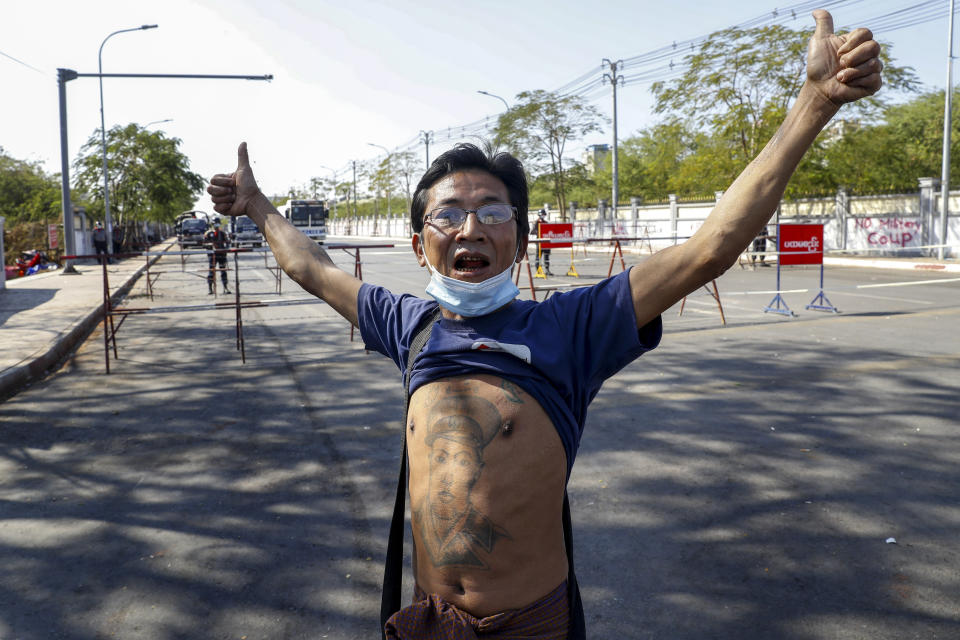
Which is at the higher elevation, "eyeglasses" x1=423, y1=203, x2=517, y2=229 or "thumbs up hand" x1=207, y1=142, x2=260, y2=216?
"thumbs up hand" x1=207, y1=142, x2=260, y2=216

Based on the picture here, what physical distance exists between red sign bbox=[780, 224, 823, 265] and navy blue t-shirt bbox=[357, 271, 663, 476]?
12883 mm

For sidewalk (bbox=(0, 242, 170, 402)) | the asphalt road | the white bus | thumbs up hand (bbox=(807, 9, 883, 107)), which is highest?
the white bus

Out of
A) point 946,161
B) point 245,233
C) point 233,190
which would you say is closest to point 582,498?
point 233,190

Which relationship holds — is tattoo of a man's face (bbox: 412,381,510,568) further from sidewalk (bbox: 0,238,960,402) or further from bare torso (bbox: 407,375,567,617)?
sidewalk (bbox: 0,238,960,402)

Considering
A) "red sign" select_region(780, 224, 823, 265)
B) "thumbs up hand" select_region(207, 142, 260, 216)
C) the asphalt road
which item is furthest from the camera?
"red sign" select_region(780, 224, 823, 265)

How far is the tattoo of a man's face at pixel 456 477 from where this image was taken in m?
1.68

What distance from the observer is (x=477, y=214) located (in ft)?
6.06

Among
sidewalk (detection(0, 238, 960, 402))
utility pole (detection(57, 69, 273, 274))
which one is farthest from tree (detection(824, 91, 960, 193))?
utility pole (detection(57, 69, 273, 274))

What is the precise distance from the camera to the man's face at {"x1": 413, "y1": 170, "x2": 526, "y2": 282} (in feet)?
6.04

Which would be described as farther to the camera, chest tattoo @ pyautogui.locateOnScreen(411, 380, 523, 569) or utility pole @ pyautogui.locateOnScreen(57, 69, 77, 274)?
utility pole @ pyautogui.locateOnScreen(57, 69, 77, 274)

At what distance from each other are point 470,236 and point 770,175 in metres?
0.69

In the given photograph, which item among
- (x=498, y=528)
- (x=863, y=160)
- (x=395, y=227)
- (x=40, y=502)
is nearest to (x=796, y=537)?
(x=498, y=528)

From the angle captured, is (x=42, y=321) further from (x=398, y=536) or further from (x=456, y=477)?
(x=456, y=477)

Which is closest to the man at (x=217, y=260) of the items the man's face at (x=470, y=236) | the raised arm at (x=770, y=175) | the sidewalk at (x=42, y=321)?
the sidewalk at (x=42, y=321)
